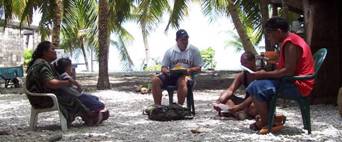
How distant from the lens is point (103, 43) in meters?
13.5

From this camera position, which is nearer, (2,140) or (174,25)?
(2,140)

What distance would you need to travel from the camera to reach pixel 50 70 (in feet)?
19.7

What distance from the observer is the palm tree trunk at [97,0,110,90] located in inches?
525

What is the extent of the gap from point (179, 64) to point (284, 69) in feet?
8.11

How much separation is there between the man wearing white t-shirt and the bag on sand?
0.33 m

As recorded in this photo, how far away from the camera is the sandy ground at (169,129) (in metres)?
5.53

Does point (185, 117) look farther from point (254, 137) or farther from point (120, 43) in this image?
point (120, 43)

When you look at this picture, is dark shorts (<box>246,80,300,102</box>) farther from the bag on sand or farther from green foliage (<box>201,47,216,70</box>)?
green foliage (<box>201,47,216,70</box>)

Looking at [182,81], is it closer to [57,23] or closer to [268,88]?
[268,88]

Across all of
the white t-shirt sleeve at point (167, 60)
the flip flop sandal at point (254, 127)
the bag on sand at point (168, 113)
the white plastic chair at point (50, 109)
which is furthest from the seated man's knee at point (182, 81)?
the white plastic chair at point (50, 109)

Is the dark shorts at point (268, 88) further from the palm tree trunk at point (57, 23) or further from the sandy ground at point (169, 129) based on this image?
the palm tree trunk at point (57, 23)

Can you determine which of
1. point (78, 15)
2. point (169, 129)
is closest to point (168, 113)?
point (169, 129)

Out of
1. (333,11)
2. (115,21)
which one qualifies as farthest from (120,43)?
(333,11)

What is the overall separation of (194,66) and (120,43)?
2276 cm
